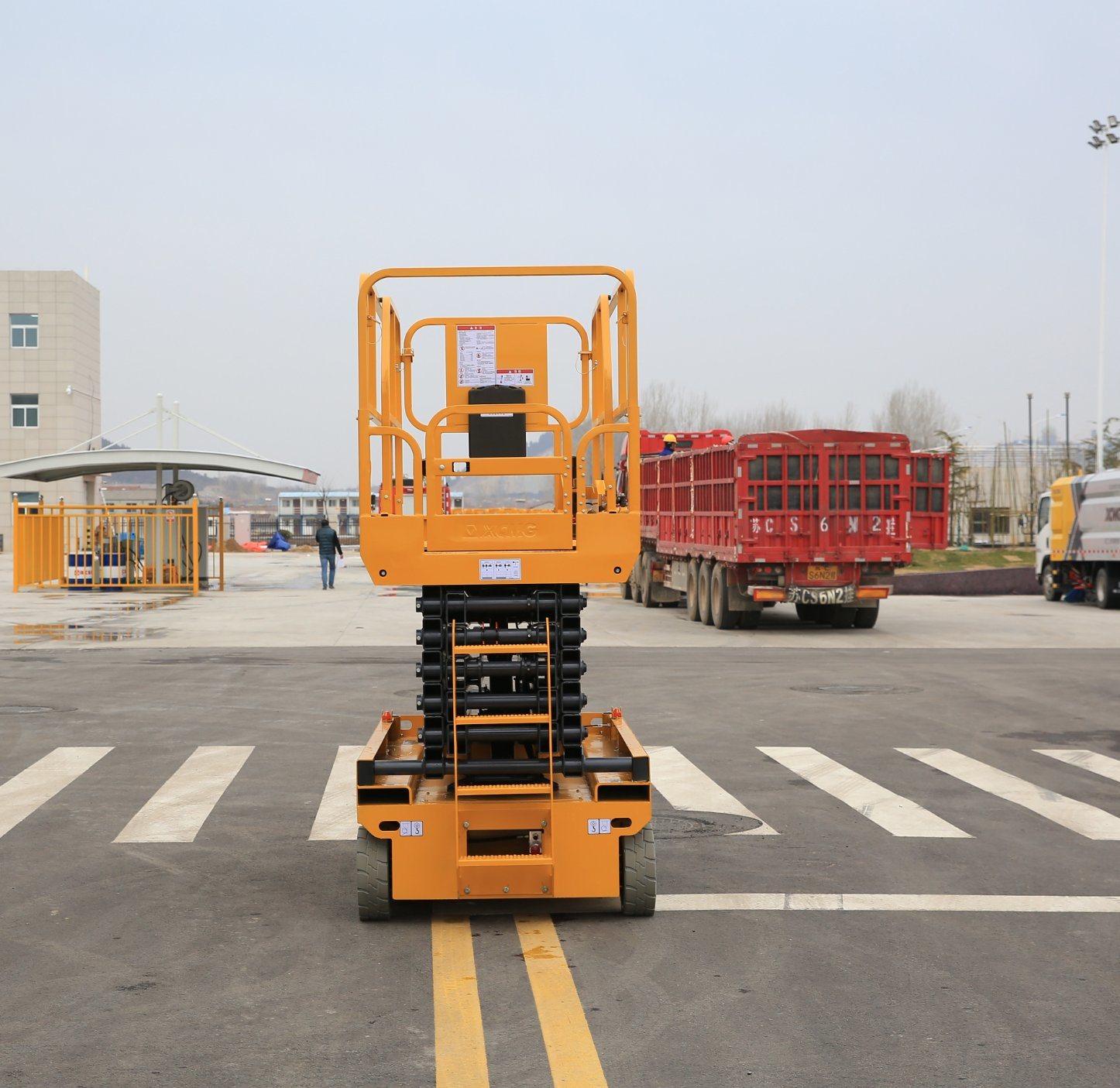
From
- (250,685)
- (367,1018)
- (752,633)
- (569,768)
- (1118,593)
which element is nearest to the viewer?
(367,1018)

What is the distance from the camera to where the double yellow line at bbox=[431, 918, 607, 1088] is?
474 cm

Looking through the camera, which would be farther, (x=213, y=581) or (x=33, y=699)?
(x=213, y=581)

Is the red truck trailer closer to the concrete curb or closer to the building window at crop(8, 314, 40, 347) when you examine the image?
the concrete curb

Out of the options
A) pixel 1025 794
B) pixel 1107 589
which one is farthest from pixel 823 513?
pixel 1025 794

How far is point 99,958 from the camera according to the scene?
6.03m

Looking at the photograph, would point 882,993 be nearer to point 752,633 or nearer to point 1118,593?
point 752,633

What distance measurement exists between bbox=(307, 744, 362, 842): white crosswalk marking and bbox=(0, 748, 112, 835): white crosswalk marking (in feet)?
6.10

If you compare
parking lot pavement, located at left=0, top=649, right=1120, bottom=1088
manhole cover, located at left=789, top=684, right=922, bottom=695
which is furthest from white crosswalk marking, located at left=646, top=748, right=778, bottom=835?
manhole cover, located at left=789, top=684, right=922, bottom=695

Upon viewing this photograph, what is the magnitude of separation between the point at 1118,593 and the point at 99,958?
92.3 ft

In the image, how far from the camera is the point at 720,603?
78.8ft

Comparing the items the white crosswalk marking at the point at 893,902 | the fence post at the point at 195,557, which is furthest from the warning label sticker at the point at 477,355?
the fence post at the point at 195,557

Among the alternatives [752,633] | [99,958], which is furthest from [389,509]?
[752,633]

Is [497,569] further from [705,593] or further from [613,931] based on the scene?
[705,593]

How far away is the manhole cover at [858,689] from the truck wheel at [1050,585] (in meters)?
18.1
